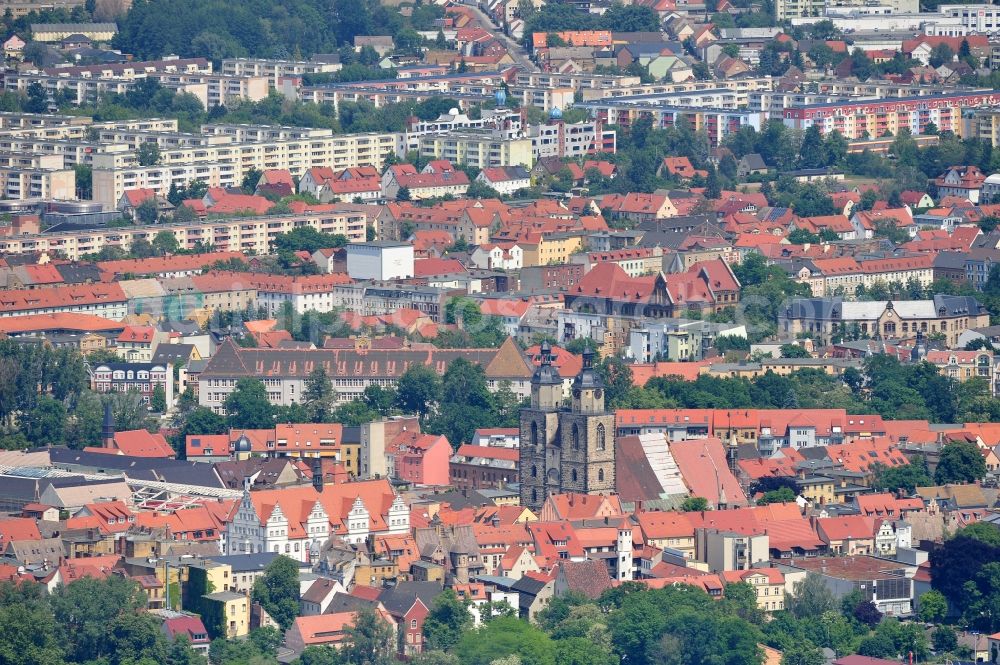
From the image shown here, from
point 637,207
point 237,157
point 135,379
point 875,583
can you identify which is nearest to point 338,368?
point 135,379

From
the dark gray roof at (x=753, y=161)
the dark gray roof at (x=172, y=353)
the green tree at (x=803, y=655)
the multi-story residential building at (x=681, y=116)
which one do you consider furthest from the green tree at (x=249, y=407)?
the multi-story residential building at (x=681, y=116)

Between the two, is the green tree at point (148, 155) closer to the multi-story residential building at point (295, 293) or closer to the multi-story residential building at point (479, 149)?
the multi-story residential building at point (479, 149)

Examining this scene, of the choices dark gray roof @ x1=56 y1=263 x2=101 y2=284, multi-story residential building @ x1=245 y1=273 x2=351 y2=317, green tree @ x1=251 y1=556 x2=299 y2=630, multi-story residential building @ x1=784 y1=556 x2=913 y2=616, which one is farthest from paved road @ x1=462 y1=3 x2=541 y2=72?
green tree @ x1=251 y1=556 x2=299 y2=630

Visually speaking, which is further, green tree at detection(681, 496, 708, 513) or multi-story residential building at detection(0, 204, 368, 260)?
multi-story residential building at detection(0, 204, 368, 260)

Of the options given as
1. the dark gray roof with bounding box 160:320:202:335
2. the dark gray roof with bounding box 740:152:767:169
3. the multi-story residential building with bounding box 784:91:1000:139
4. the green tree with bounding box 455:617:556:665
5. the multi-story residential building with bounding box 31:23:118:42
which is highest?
the multi-story residential building with bounding box 31:23:118:42

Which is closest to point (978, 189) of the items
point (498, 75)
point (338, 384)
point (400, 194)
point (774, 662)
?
point (400, 194)

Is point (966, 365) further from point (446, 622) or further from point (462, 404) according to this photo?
point (446, 622)

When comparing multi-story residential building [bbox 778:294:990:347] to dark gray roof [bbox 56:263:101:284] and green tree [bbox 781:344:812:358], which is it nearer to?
green tree [bbox 781:344:812:358]
